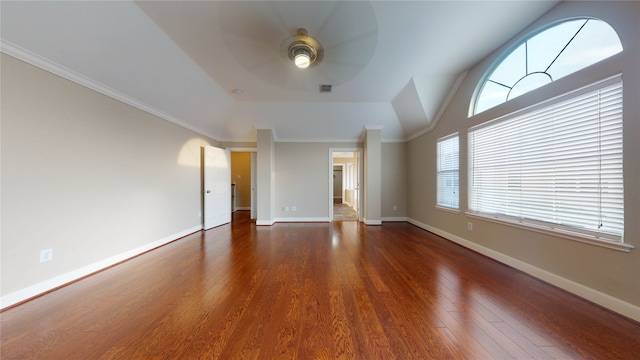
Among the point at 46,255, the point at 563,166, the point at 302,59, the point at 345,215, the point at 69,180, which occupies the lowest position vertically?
the point at 345,215

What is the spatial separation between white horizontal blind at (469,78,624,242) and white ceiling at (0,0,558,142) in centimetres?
110

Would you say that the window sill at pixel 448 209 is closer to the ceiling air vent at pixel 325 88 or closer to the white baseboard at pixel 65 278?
the ceiling air vent at pixel 325 88

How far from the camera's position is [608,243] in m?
1.67

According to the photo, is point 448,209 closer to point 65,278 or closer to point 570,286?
point 570,286

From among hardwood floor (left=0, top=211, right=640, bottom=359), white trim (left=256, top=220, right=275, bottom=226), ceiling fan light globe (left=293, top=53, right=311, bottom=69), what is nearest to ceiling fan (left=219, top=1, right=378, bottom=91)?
ceiling fan light globe (left=293, top=53, right=311, bottom=69)

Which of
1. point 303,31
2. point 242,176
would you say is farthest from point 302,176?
point 303,31

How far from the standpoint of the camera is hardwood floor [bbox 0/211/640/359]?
127 centimetres

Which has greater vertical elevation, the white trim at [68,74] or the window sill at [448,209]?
the white trim at [68,74]

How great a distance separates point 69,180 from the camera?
2.13m

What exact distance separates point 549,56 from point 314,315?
3.54 m

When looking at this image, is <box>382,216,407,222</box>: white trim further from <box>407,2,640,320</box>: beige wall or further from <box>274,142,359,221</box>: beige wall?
<box>407,2,640,320</box>: beige wall

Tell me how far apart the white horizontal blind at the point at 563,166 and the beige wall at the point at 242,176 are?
6.98 m

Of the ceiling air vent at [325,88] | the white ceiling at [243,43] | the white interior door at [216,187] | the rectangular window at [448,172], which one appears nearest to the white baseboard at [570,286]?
the rectangular window at [448,172]

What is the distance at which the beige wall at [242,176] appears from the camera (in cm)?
762
